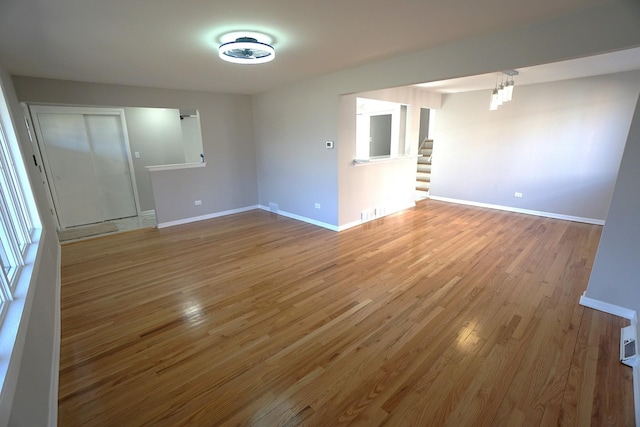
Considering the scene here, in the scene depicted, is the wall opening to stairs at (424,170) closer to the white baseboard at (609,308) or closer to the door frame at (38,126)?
the white baseboard at (609,308)

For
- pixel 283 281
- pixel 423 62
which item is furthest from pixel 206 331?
pixel 423 62

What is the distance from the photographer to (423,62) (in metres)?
3.04

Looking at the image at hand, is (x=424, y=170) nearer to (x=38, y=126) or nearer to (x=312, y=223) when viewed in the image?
(x=312, y=223)

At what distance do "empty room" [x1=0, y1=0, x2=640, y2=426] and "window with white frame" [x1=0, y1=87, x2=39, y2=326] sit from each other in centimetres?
3

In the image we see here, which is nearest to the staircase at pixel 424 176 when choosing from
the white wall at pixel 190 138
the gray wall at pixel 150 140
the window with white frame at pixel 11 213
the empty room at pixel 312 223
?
the empty room at pixel 312 223

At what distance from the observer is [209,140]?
5309mm

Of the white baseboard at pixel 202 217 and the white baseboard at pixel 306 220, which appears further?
the white baseboard at pixel 202 217

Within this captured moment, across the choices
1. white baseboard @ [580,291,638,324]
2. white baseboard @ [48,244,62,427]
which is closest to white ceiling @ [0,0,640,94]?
white baseboard @ [48,244,62,427]

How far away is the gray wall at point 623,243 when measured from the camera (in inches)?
83.5

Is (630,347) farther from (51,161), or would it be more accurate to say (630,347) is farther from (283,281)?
(51,161)

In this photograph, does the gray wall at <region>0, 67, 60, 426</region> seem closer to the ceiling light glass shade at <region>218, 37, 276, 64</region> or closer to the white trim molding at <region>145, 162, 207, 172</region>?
the ceiling light glass shade at <region>218, 37, 276, 64</region>

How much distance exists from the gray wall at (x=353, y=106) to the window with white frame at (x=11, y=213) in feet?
11.3

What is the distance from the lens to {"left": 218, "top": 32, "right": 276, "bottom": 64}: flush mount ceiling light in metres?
2.42

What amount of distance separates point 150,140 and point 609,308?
7.17 m
